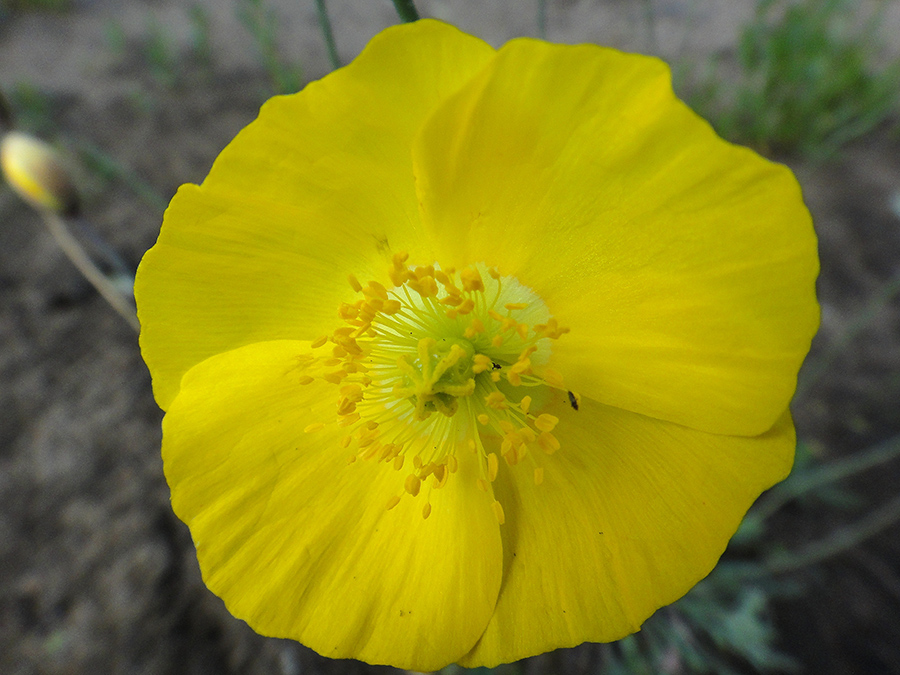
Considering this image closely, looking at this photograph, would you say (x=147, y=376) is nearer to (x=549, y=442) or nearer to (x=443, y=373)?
(x=443, y=373)

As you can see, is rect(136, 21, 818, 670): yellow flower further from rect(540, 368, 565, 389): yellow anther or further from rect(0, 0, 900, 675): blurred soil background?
rect(0, 0, 900, 675): blurred soil background

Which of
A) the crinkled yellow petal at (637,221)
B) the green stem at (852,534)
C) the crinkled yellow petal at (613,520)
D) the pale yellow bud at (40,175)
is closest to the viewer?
the crinkled yellow petal at (637,221)

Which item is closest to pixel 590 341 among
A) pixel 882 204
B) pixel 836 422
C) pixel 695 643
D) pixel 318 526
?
pixel 318 526

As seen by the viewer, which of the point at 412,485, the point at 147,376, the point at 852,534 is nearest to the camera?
the point at 412,485

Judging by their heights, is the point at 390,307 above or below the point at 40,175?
below

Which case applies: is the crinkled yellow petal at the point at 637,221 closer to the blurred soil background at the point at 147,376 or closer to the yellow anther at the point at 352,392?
the yellow anther at the point at 352,392

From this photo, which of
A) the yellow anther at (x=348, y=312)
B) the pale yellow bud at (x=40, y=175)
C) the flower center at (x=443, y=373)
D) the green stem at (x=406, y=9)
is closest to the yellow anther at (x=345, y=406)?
the flower center at (x=443, y=373)

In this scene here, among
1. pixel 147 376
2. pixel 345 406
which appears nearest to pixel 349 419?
pixel 345 406
